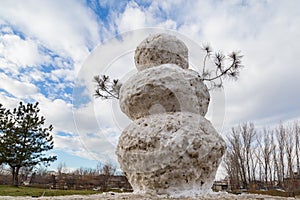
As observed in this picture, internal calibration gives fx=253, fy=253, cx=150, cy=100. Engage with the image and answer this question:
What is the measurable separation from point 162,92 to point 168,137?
1.13 metres

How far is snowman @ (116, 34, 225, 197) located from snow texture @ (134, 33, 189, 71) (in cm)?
88

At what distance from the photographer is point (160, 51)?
7.01 meters

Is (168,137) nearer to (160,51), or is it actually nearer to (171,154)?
(171,154)

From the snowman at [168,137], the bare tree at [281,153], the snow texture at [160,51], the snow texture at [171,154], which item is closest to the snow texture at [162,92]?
the snowman at [168,137]

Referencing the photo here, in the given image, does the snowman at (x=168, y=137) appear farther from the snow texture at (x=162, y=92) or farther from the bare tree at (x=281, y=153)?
the bare tree at (x=281, y=153)

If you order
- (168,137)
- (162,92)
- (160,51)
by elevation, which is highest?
(160,51)

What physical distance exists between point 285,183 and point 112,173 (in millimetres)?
17737

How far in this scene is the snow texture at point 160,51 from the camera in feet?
23.1

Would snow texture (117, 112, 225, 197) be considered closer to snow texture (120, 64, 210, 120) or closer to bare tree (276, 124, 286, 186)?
snow texture (120, 64, 210, 120)

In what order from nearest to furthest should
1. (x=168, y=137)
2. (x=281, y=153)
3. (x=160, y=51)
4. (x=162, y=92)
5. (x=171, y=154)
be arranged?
(x=171, y=154) < (x=168, y=137) < (x=162, y=92) < (x=160, y=51) < (x=281, y=153)

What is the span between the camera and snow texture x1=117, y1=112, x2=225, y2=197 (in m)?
5.18

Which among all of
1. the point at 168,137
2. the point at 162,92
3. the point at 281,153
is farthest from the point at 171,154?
the point at 281,153

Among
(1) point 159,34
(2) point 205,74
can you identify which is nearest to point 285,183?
(2) point 205,74

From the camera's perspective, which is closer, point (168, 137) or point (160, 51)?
point (168, 137)
